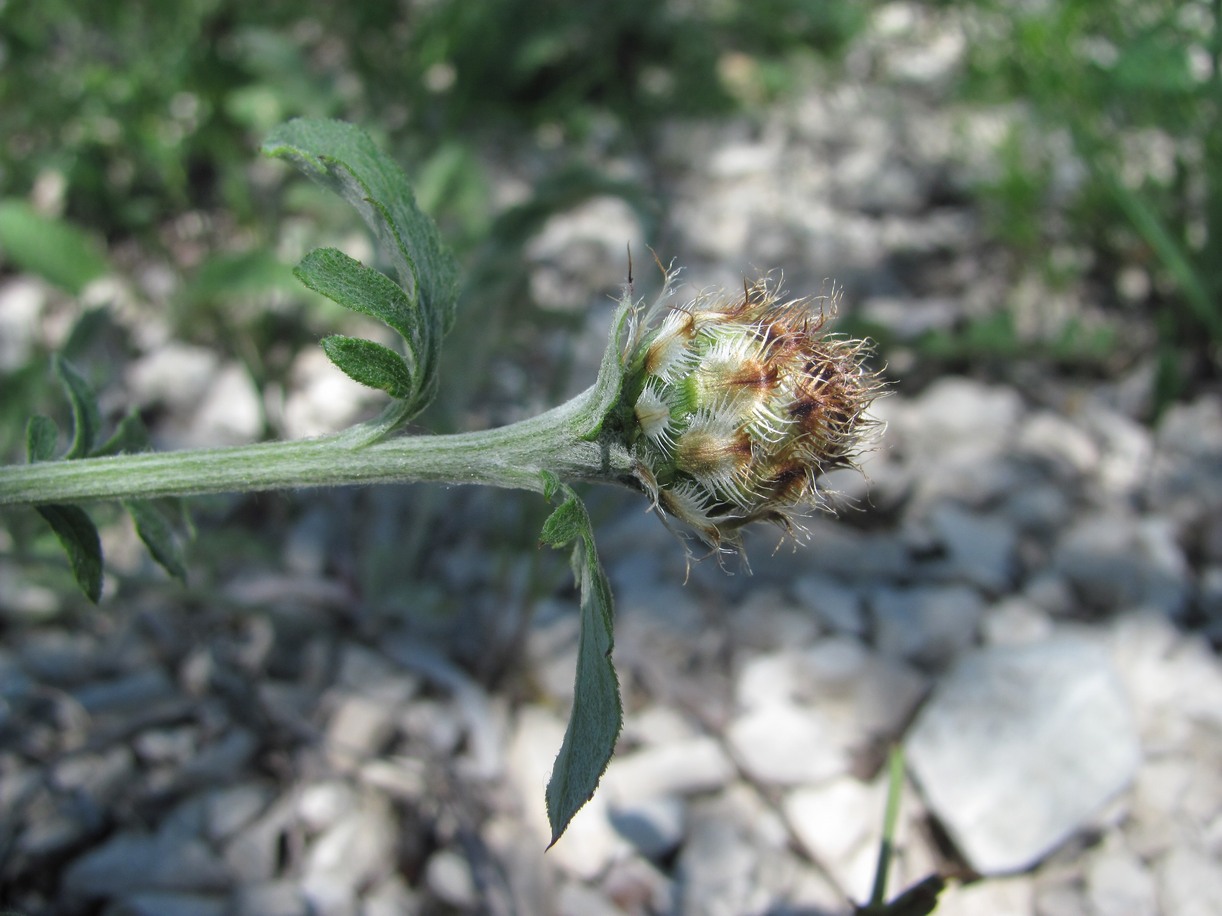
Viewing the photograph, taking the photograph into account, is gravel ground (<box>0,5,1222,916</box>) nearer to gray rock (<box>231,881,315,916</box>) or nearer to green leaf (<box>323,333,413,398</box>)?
gray rock (<box>231,881,315,916</box>)

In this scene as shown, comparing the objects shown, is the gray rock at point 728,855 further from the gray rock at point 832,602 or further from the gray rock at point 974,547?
the gray rock at point 974,547

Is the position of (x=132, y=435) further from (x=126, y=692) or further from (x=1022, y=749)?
(x=1022, y=749)

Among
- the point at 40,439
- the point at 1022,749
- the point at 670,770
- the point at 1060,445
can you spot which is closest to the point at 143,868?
the point at 40,439

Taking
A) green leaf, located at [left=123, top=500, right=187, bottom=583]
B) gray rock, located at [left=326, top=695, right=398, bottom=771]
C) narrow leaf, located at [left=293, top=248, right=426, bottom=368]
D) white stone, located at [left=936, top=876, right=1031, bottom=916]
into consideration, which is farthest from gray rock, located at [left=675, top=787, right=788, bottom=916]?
narrow leaf, located at [left=293, top=248, right=426, bottom=368]

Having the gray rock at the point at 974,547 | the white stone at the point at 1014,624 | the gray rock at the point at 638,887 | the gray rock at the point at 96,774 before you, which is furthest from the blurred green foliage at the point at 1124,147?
the gray rock at the point at 96,774

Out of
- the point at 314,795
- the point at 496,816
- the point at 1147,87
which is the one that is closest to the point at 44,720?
the point at 314,795

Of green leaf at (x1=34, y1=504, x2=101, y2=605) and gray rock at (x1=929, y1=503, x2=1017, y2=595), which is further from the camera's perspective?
gray rock at (x1=929, y1=503, x2=1017, y2=595)

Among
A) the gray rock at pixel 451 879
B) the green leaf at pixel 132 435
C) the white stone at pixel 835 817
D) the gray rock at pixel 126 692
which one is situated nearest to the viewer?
the green leaf at pixel 132 435

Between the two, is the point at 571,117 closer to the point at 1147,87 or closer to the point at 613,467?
the point at 1147,87
